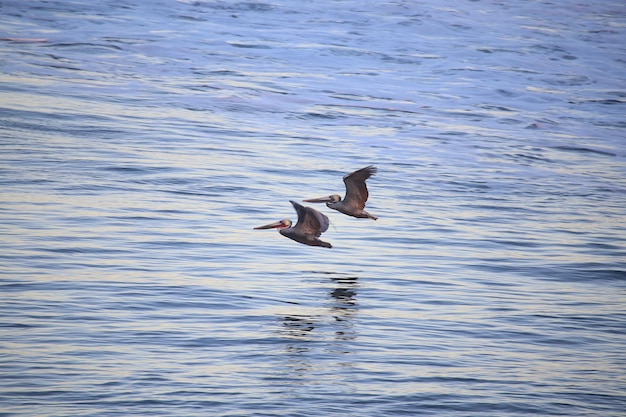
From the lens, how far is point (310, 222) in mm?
15539

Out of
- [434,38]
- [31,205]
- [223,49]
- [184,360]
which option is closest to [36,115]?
[31,205]

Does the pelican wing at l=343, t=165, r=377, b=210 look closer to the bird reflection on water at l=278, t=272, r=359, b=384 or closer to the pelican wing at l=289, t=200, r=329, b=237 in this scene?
the pelican wing at l=289, t=200, r=329, b=237

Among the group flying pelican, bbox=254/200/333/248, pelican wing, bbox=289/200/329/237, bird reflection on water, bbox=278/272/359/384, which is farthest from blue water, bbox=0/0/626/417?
pelican wing, bbox=289/200/329/237

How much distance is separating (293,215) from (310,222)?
5.28 m

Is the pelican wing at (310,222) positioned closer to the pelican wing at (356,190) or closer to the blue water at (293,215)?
the blue water at (293,215)

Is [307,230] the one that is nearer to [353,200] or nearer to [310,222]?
[310,222]

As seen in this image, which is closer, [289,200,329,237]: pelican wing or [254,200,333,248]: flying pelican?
[289,200,329,237]: pelican wing

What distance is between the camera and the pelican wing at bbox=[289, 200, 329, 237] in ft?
48.8

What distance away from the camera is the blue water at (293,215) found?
40.0ft

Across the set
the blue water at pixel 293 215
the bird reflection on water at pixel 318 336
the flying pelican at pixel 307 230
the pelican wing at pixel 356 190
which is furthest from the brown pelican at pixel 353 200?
the bird reflection on water at pixel 318 336

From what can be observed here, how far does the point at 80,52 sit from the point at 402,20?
43.8 ft

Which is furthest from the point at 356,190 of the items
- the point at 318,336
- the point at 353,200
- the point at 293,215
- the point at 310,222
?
the point at 318,336

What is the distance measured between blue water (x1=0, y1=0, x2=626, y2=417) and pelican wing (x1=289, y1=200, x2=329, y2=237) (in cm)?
79

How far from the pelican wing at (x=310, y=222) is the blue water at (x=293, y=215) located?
0.79 meters
